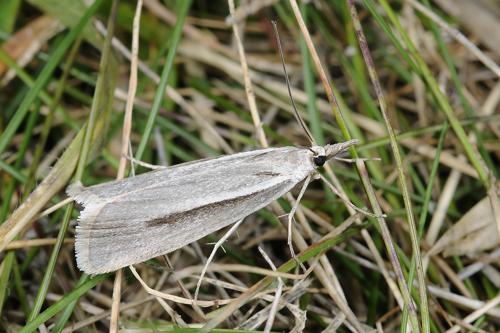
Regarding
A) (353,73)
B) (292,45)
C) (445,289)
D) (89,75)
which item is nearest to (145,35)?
(89,75)

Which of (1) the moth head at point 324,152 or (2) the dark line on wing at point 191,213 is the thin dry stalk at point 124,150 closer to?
(2) the dark line on wing at point 191,213

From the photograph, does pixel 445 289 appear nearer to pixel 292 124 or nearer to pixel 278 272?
pixel 278 272

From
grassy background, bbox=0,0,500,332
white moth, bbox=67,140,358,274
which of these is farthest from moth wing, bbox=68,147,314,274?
grassy background, bbox=0,0,500,332

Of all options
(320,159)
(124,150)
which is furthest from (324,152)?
(124,150)

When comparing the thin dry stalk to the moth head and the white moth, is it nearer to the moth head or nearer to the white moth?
the white moth

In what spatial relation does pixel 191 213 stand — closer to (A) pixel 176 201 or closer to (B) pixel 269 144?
(A) pixel 176 201

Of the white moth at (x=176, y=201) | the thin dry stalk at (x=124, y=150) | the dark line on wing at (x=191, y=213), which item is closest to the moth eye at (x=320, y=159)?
the white moth at (x=176, y=201)

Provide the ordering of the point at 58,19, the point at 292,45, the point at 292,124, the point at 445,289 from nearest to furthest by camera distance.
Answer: the point at 445,289, the point at 58,19, the point at 292,124, the point at 292,45
